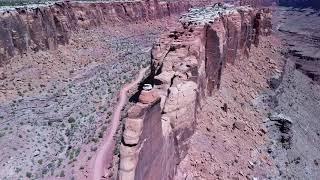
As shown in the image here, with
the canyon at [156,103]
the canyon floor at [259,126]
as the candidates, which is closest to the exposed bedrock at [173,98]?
the canyon at [156,103]

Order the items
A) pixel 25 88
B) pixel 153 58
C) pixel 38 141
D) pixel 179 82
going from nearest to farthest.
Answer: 1. pixel 179 82
2. pixel 153 58
3. pixel 38 141
4. pixel 25 88

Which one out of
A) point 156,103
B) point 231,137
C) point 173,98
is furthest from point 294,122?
point 156,103

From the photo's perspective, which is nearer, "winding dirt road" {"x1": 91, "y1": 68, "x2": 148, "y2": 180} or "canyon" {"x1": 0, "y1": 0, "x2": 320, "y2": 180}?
"canyon" {"x1": 0, "y1": 0, "x2": 320, "y2": 180}

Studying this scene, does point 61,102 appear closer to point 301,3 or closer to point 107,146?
point 107,146

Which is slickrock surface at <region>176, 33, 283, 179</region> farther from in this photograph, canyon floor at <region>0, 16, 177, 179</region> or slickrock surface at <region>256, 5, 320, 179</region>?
canyon floor at <region>0, 16, 177, 179</region>

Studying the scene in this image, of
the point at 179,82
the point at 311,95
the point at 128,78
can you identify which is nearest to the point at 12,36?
the point at 128,78

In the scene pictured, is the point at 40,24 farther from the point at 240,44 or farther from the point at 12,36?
the point at 240,44

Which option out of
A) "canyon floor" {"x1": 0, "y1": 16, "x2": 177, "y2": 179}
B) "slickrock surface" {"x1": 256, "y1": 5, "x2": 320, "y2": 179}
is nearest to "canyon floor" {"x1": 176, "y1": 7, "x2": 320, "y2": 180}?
"slickrock surface" {"x1": 256, "y1": 5, "x2": 320, "y2": 179}
